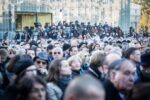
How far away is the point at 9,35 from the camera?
46000 mm

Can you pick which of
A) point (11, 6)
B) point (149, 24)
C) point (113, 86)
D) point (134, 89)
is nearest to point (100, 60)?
point (113, 86)

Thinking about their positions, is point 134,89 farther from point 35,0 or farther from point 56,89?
point 35,0

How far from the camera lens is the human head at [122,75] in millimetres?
5883

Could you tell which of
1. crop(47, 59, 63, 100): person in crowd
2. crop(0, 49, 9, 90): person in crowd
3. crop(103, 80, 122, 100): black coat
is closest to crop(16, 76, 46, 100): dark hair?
crop(103, 80, 122, 100): black coat

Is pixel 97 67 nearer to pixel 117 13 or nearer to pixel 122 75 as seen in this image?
pixel 122 75

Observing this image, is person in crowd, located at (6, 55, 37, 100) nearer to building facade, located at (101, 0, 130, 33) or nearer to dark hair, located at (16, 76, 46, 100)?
dark hair, located at (16, 76, 46, 100)

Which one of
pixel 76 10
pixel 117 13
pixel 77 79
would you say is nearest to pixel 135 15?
pixel 117 13

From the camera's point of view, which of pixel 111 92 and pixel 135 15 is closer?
pixel 111 92

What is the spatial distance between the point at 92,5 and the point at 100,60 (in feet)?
176

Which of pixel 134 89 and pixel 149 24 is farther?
pixel 149 24

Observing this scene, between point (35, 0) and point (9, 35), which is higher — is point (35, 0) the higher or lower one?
the higher one

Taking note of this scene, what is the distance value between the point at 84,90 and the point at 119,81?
2250mm

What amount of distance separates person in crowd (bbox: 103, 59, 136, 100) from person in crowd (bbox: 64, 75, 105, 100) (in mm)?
2012

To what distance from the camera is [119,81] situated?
5895mm
